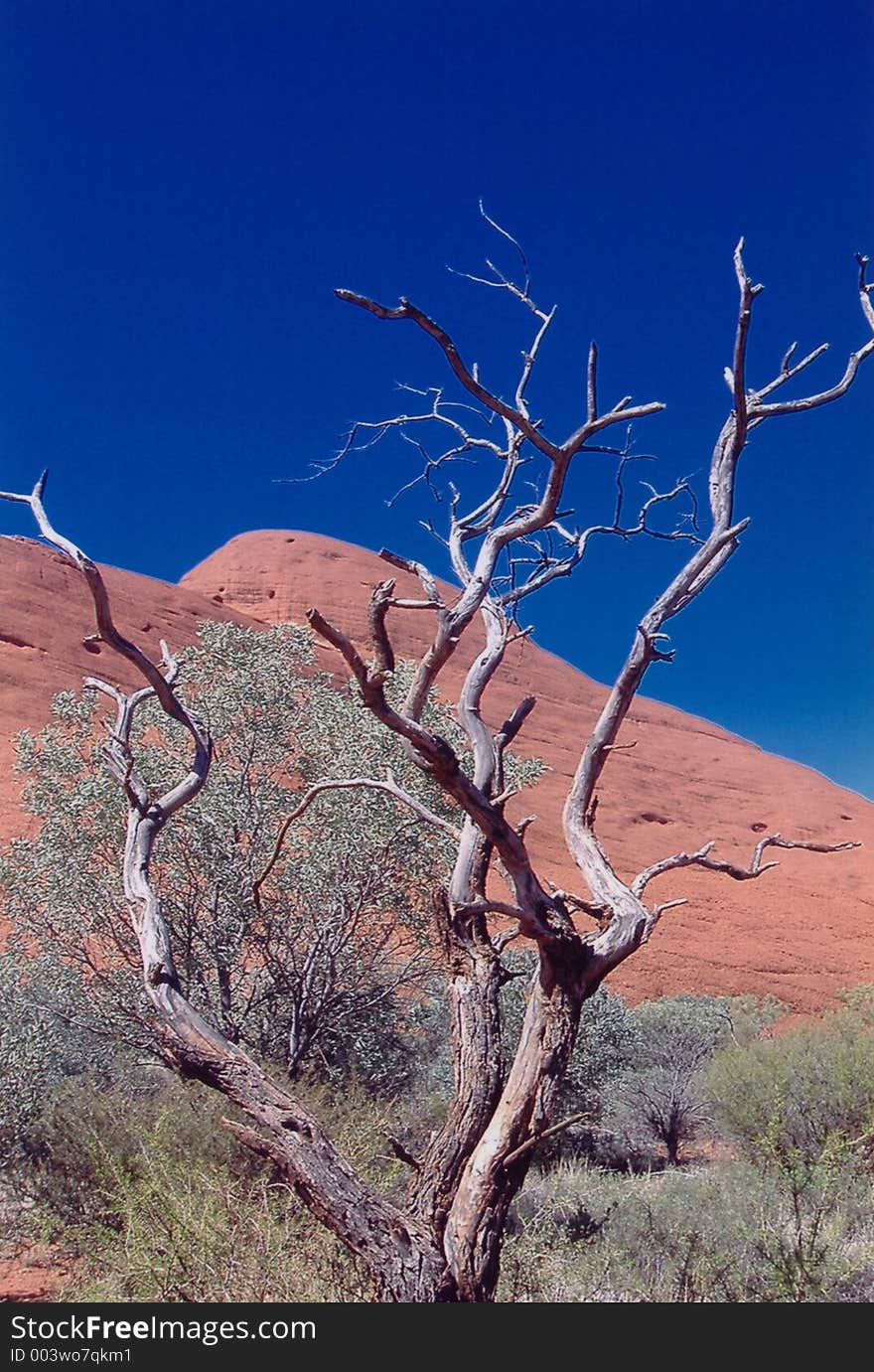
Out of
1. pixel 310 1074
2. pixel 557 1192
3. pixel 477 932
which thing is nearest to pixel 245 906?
pixel 310 1074

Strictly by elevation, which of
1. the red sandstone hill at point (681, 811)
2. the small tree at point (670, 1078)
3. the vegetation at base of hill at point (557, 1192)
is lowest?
the vegetation at base of hill at point (557, 1192)

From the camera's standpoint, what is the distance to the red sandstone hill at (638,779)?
27.7 m

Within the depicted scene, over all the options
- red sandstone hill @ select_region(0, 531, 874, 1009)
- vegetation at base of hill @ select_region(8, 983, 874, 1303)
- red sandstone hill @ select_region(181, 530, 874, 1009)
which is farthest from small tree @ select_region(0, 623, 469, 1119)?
red sandstone hill @ select_region(0, 531, 874, 1009)

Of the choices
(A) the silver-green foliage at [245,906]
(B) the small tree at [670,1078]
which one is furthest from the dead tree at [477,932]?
(B) the small tree at [670,1078]

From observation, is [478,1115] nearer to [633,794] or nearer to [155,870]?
[155,870]

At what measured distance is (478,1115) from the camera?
163 inches

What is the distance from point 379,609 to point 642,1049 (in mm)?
12810

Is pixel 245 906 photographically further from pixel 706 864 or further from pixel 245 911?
pixel 706 864

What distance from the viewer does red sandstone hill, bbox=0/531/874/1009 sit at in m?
27.7

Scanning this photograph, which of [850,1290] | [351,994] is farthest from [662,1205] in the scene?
Result: [351,994]

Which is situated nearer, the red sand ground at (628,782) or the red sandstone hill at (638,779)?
the red sand ground at (628,782)

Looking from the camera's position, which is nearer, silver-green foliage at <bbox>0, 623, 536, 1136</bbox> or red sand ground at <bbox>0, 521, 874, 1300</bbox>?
silver-green foliage at <bbox>0, 623, 536, 1136</bbox>

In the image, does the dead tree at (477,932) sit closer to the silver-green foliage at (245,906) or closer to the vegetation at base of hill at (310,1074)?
the vegetation at base of hill at (310,1074)

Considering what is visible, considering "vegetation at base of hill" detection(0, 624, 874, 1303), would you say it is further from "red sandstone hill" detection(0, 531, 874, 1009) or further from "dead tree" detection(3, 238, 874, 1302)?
"red sandstone hill" detection(0, 531, 874, 1009)
